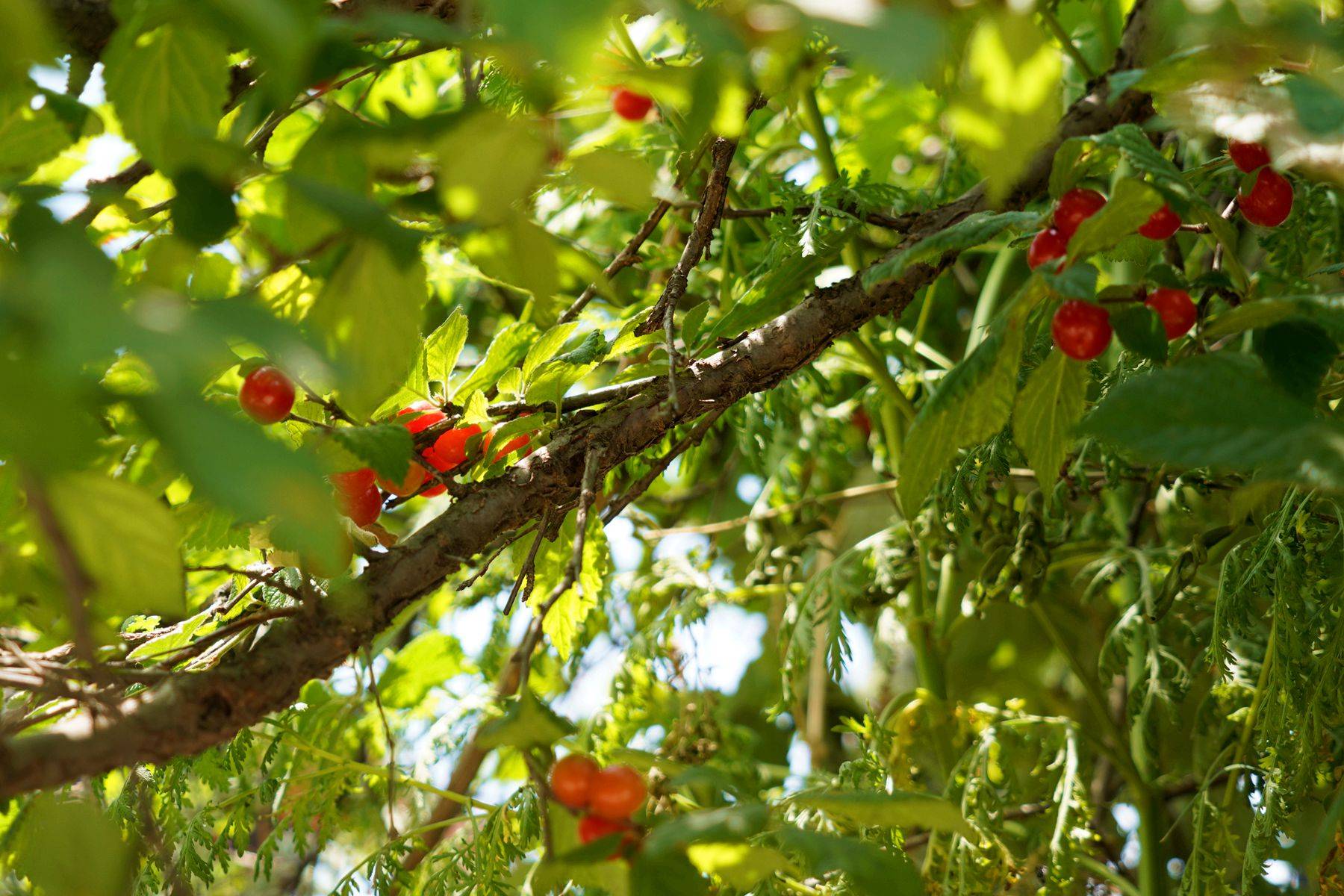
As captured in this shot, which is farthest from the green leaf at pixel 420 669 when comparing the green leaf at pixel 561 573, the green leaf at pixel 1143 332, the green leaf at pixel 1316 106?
the green leaf at pixel 1316 106

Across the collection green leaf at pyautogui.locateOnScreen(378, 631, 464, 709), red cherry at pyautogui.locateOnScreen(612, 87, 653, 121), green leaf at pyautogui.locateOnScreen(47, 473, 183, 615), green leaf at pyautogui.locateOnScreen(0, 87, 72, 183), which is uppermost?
green leaf at pyautogui.locateOnScreen(0, 87, 72, 183)

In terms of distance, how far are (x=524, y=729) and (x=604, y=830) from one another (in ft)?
0.20

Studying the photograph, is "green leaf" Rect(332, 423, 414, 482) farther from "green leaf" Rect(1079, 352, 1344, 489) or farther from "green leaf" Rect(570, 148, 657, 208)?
"green leaf" Rect(1079, 352, 1344, 489)

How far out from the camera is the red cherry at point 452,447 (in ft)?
2.19

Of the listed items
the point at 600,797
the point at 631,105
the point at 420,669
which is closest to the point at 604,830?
the point at 600,797

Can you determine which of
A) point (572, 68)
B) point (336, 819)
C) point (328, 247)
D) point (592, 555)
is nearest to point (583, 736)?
point (336, 819)

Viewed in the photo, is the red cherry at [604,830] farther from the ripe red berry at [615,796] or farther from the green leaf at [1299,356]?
the green leaf at [1299,356]

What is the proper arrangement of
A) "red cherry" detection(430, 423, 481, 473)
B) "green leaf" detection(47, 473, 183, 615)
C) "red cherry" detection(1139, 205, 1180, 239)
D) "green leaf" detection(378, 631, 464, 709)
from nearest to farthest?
"green leaf" detection(47, 473, 183, 615)
"red cherry" detection(1139, 205, 1180, 239)
"red cherry" detection(430, 423, 481, 473)
"green leaf" detection(378, 631, 464, 709)

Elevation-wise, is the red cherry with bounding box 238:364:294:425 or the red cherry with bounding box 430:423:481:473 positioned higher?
the red cherry with bounding box 238:364:294:425

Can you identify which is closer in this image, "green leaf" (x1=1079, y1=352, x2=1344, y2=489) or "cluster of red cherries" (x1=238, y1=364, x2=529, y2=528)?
"green leaf" (x1=1079, y1=352, x2=1344, y2=489)

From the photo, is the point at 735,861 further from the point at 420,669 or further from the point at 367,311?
the point at 420,669

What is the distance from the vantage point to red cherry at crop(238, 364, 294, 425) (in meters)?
0.54

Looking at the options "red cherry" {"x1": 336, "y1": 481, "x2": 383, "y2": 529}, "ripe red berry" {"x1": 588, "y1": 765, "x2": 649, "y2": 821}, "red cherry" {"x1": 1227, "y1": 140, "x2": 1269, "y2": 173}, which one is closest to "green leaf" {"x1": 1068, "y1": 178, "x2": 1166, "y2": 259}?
"red cherry" {"x1": 1227, "y1": 140, "x2": 1269, "y2": 173}

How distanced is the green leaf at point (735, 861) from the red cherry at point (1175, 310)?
0.99 ft
